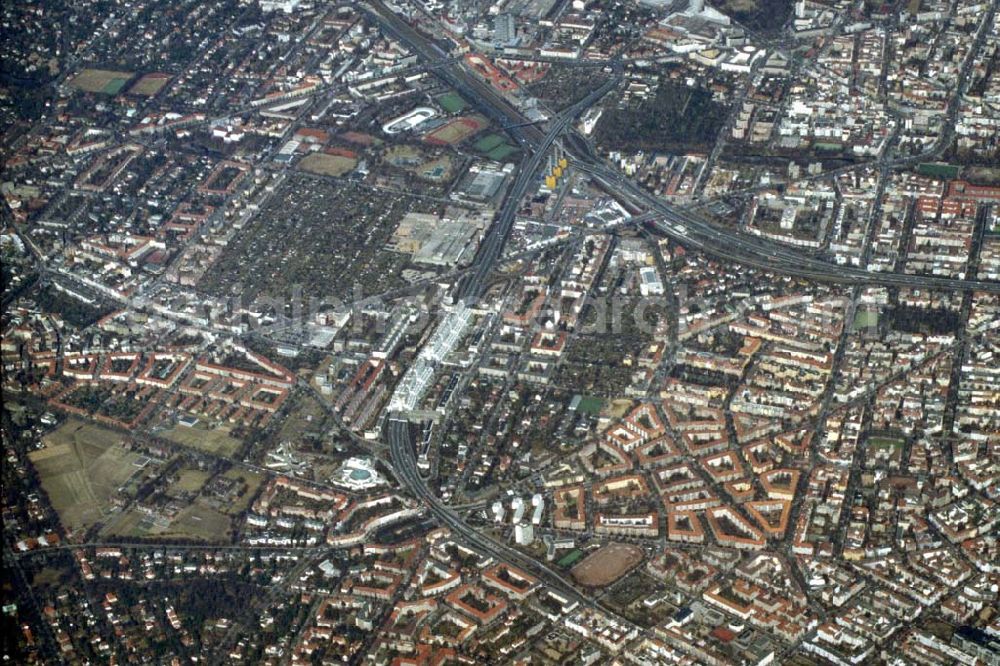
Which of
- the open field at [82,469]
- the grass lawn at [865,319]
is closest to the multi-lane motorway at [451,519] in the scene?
the open field at [82,469]

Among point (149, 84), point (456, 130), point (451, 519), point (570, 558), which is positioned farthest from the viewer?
point (149, 84)

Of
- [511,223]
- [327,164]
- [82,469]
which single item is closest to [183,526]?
[82,469]

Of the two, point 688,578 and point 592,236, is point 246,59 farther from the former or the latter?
point 688,578

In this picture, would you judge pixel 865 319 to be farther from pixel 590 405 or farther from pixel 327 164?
pixel 327 164

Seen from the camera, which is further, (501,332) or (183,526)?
(501,332)

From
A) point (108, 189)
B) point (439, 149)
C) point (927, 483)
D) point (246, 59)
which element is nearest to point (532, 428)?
point (927, 483)

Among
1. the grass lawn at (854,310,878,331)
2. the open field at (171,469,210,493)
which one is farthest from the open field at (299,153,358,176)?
the grass lawn at (854,310,878,331)

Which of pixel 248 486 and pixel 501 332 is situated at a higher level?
pixel 248 486

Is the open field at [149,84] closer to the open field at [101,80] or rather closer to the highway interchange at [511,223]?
the open field at [101,80]
